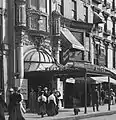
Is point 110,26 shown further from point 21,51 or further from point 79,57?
point 21,51

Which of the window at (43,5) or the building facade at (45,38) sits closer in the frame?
the building facade at (45,38)

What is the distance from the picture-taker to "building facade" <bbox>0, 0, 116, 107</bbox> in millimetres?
29922

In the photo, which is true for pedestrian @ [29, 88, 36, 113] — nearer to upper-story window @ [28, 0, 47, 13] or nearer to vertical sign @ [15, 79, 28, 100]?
vertical sign @ [15, 79, 28, 100]

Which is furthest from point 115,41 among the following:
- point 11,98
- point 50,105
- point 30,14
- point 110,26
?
point 11,98

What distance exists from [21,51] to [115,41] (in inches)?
861

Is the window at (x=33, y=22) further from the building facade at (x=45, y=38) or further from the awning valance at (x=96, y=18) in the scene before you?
the awning valance at (x=96, y=18)

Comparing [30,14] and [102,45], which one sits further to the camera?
[102,45]

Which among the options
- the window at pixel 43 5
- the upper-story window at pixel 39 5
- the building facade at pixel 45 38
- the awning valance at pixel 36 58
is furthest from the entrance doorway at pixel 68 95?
the upper-story window at pixel 39 5

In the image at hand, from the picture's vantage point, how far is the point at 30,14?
3156 cm

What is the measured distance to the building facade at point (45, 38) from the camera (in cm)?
2992

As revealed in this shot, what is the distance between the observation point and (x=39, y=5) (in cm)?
3247

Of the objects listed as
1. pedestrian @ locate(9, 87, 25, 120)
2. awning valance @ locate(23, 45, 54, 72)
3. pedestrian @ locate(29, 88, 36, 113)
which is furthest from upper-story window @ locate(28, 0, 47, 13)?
pedestrian @ locate(9, 87, 25, 120)

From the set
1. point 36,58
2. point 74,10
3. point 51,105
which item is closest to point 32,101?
point 51,105

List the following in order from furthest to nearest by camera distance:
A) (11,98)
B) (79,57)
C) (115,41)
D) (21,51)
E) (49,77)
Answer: (115,41) < (79,57) < (49,77) < (21,51) < (11,98)
